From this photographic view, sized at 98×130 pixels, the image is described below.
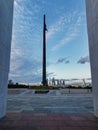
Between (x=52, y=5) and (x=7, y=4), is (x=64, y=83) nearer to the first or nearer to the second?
(x=52, y=5)

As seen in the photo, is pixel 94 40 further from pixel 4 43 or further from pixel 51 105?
pixel 51 105

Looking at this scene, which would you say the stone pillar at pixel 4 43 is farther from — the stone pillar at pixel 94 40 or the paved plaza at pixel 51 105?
the stone pillar at pixel 94 40

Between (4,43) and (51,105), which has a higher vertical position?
(4,43)

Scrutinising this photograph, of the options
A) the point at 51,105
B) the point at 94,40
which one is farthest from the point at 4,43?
the point at 51,105

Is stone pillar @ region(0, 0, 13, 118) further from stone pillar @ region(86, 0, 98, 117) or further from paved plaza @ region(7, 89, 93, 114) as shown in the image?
stone pillar @ region(86, 0, 98, 117)

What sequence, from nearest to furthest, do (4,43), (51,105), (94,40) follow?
1. (4,43)
2. (94,40)
3. (51,105)

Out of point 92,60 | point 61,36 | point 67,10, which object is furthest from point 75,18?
point 92,60

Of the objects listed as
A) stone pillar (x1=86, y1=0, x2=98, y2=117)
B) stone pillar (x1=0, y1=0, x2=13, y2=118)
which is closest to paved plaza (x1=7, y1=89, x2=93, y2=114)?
stone pillar (x1=86, y1=0, x2=98, y2=117)

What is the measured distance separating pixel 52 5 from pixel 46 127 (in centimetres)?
1003

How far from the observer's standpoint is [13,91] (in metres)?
14.2

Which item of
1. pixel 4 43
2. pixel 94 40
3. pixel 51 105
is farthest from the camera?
pixel 51 105

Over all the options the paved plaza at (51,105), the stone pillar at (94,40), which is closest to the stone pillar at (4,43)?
the paved plaza at (51,105)

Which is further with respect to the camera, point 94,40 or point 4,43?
point 94,40

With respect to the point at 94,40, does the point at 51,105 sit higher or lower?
lower
